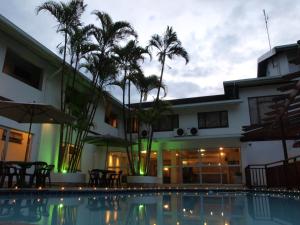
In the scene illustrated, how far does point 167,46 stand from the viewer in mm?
12562

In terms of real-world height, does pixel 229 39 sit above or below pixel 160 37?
above

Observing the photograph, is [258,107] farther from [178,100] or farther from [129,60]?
[129,60]

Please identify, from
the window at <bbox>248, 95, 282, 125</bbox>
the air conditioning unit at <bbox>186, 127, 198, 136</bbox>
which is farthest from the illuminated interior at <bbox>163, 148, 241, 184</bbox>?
the window at <bbox>248, 95, 282, 125</bbox>

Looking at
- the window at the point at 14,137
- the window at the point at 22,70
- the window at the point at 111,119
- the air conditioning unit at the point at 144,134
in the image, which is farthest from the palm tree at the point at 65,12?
the air conditioning unit at the point at 144,134

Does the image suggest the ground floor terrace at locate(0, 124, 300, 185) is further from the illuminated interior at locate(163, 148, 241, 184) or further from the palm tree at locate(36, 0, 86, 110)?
the palm tree at locate(36, 0, 86, 110)

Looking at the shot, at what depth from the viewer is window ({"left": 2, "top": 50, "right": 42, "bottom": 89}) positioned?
9.26 metres

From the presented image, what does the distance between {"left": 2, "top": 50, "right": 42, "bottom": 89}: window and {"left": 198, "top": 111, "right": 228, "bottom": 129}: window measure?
9.14 metres

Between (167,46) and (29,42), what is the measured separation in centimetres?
605

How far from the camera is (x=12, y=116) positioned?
7586 mm

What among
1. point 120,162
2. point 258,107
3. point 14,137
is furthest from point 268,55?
point 14,137

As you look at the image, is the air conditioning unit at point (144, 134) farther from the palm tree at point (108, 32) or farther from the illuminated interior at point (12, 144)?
the illuminated interior at point (12, 144)

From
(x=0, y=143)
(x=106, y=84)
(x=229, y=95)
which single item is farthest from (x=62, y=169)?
(x=229, y=95)

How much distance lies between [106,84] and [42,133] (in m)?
3.30

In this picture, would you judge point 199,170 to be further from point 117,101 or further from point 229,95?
point 117,101
